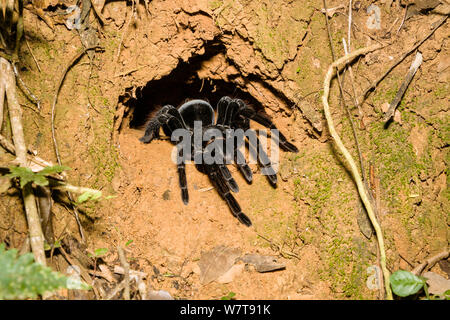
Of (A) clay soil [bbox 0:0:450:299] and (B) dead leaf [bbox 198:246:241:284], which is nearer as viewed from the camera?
(A) clay soil [bbox 0:0:450:299]

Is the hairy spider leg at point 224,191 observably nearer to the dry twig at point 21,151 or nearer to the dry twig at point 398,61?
the dry twig at point 398,61

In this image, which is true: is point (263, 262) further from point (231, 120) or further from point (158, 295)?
point (231, 120)

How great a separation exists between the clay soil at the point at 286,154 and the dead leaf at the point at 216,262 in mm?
67

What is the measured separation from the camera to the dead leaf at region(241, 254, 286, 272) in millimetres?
3107

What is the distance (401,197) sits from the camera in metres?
3.07

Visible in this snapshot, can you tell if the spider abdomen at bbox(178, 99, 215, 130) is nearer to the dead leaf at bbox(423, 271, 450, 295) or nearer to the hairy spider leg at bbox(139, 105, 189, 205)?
the hairy spider leg at bbox(139, 105, 189, 205)

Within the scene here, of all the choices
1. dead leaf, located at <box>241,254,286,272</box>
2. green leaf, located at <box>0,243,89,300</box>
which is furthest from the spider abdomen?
green leaf, located at <box>0,243,89,300</box>

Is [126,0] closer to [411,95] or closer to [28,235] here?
[28,235]

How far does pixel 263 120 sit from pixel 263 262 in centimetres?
169

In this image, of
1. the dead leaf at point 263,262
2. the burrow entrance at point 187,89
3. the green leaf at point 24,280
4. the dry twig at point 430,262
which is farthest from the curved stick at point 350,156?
the green leaf at point 24,280

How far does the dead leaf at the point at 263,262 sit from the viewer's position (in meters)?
3.11

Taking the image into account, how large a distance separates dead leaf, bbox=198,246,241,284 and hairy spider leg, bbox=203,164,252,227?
15.5 inches

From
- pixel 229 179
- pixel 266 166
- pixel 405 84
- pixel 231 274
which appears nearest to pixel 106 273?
pixel 231 274
